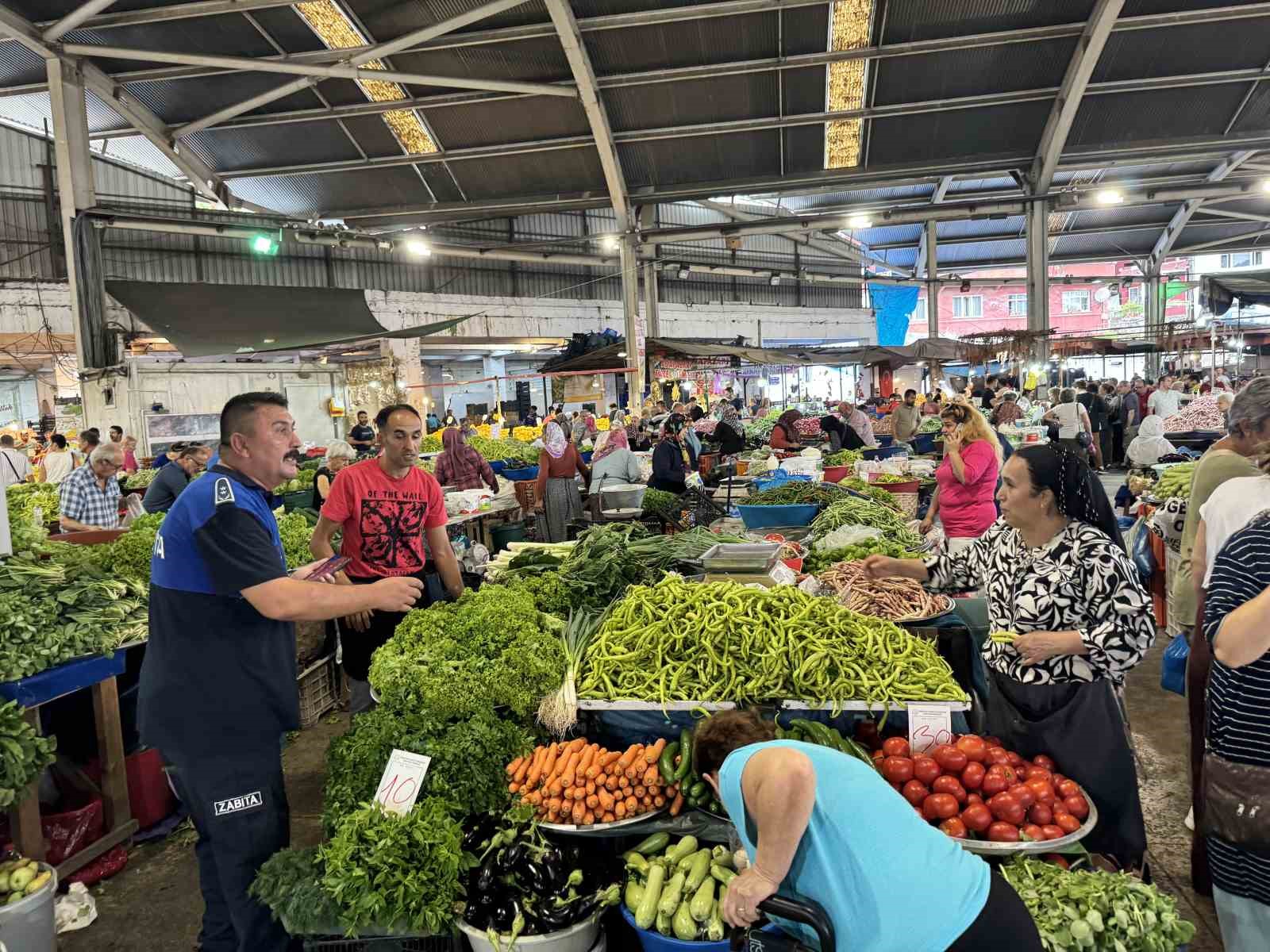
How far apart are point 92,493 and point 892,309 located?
31.7 metres

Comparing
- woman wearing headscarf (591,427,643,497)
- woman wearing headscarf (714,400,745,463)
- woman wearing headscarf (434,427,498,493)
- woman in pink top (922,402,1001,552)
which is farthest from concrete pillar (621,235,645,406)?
woman in pink top (922,402,1001,552)

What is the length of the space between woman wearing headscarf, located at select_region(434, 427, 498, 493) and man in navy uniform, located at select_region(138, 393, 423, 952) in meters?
6.51

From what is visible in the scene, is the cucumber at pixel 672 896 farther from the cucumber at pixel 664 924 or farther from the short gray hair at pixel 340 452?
the short gray hair at pixel 340 452

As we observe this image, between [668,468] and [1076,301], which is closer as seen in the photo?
[668,468]

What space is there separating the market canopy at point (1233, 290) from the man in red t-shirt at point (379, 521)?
11.4 m

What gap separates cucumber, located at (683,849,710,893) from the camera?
8.96ft

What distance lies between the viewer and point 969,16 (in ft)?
43.2

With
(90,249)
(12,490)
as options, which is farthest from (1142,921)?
(90,249)

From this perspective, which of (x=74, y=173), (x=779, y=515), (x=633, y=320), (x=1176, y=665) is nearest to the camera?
(x=1176, y=665)

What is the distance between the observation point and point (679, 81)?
574 inches

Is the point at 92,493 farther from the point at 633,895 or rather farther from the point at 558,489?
the point at 633,895

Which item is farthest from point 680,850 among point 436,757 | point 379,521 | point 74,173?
point 74,173

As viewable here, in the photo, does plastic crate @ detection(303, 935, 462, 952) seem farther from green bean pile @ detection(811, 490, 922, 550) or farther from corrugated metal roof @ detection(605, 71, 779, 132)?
corrugated metal roof @ detection(605, 71, 779, 132)

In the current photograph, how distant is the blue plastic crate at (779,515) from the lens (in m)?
7.25
